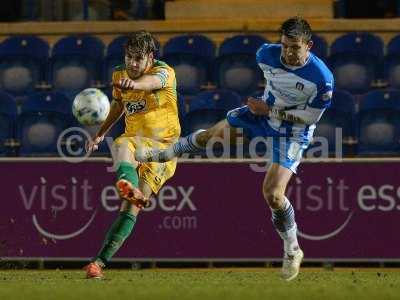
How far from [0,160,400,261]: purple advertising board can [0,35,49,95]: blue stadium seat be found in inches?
109

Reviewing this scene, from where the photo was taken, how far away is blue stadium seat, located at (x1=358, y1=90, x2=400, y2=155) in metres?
13.1

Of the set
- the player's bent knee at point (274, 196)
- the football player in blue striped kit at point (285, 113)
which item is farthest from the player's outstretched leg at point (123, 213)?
the player's bent knee at point (274, 196)

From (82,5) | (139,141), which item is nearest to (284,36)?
(139,141)

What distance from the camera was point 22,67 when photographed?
569 inches

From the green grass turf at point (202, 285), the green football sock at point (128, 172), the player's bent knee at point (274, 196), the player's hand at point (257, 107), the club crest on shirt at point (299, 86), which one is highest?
the club crest on shirt at point (299, 86)

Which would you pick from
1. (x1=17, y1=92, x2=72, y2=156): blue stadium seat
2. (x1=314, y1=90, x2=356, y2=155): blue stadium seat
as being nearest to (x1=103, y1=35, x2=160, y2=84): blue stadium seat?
(x1=17, y1=92, x2=72, y2=156): blue stadium seat

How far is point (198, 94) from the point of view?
13523 mm

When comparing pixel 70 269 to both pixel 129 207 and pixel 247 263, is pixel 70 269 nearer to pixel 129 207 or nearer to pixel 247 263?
pixel 247 263

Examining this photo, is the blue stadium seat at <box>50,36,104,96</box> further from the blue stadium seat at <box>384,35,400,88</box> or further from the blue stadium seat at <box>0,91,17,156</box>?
the blue stadium seat at <box>384,35,400,88</box>

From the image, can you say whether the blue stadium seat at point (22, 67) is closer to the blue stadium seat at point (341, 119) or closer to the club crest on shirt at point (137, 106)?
the blue stadium seat at point (341, 119)

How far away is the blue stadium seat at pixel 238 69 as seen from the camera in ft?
46.0

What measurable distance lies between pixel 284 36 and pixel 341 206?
10.9 ft

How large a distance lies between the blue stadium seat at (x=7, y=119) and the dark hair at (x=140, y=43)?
446 cm

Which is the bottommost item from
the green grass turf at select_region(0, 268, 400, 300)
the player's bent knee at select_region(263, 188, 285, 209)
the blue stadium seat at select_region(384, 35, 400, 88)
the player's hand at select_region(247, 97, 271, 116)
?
the green grass turf at select_region(0, 268, 400, 300)
